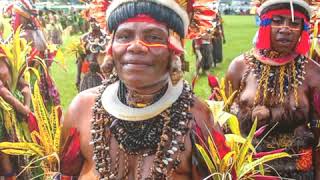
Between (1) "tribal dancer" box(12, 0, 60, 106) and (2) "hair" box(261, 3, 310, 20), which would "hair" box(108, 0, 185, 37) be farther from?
(1) "tribal dancer" box(12, 0, 60, 106)

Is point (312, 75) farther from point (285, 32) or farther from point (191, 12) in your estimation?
point (191, 12)

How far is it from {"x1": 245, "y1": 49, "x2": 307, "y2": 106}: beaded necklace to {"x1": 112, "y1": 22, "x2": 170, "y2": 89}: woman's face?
189 centimetres

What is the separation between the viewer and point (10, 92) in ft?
17.6

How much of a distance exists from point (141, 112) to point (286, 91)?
1920mm

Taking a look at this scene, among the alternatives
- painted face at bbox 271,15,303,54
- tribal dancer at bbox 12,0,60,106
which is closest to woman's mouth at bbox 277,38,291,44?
painted face at bbox 271,15,303,54

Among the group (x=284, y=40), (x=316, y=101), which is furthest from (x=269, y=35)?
(x=316, y=101)

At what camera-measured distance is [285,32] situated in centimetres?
448

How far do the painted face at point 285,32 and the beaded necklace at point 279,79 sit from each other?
0.14 meters

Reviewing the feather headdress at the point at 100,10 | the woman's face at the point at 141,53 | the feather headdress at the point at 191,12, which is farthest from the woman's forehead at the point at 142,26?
the feather headdress at the point at 100,10

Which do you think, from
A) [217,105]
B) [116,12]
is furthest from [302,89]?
[116,12]

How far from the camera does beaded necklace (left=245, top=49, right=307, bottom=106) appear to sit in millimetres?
4578

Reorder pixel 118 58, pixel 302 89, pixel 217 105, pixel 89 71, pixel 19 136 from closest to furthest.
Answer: pixel 118 58 → pixel 217 105 → pixel 302 89 → pixel 19 136 → pixel 89 71

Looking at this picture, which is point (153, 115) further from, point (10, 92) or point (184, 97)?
point (10, 92)

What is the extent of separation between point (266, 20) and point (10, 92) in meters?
2.24
